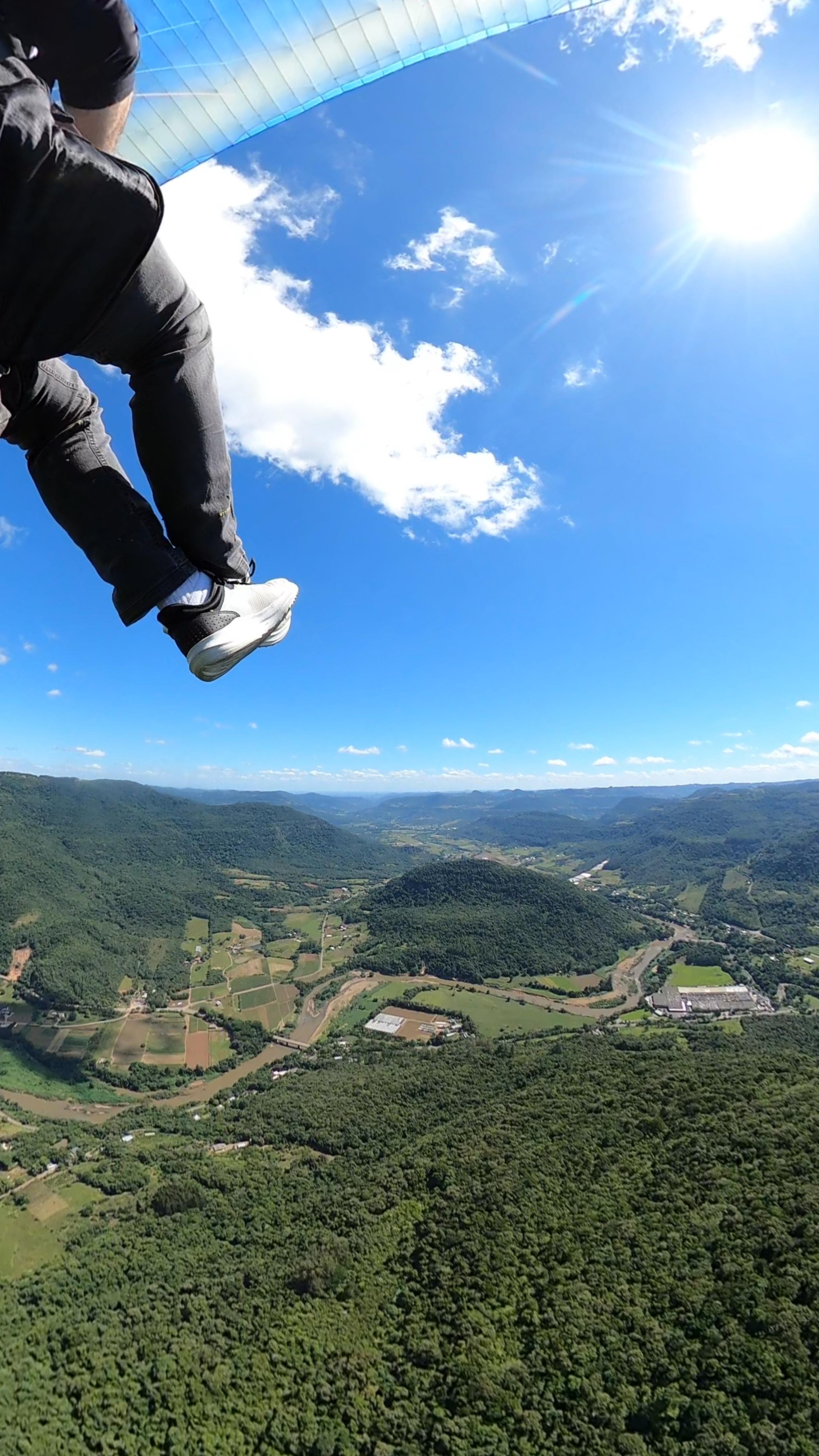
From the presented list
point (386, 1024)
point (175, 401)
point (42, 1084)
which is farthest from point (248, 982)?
point (175, 401)

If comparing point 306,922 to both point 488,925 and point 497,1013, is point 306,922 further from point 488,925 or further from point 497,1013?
point 497,1013

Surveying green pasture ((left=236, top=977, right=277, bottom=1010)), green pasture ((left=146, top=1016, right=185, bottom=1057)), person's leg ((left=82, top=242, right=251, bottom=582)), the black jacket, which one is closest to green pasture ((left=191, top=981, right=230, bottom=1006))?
green pasture ((left=236, top=977, right=277, bottom=1010))

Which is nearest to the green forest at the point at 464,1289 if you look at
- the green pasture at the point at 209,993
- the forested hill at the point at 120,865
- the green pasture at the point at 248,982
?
the green pasture at the point at 209,993

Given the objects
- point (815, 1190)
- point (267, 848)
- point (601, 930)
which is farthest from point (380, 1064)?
point (267, 848)

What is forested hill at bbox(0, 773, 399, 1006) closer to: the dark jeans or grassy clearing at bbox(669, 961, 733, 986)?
grassy clearing at bbox(669, 961, 733, 986)

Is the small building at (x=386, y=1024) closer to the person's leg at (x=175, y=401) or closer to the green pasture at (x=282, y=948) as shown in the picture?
the green pasture at (x=282, y=948)

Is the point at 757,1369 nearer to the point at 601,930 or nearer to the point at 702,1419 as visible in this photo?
the point at 702,1419
